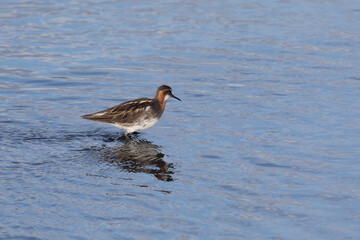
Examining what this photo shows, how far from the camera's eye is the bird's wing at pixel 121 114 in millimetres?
15734

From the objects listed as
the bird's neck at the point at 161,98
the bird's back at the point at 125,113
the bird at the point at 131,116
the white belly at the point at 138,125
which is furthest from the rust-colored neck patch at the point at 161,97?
the white belly at the point at 138,125

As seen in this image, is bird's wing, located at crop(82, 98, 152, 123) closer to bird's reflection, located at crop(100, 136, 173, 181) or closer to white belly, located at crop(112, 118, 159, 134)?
white belly, located at crop(112, 118, 159, 134)

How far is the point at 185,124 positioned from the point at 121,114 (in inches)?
71.7

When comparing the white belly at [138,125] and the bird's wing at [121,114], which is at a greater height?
the bird's wing at [121,114]

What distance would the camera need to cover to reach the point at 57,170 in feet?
42.1

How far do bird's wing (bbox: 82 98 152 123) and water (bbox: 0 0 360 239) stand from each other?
1.55ft

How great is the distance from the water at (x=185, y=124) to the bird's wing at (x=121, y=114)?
0.47 m

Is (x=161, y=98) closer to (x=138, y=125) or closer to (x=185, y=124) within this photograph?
(x=185, y=124)

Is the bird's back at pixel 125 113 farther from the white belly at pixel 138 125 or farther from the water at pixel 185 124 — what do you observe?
the water at pixel 185 124

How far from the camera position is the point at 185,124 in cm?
1675

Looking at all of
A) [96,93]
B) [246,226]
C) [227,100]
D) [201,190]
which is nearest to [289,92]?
[227,100]

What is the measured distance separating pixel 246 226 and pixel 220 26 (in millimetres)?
17910

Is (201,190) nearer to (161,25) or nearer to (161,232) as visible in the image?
(161,232)

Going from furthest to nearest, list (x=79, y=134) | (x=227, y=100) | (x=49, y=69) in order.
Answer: (x=49, y=69) < (x=227, y=100) < (x=79, y=134)
